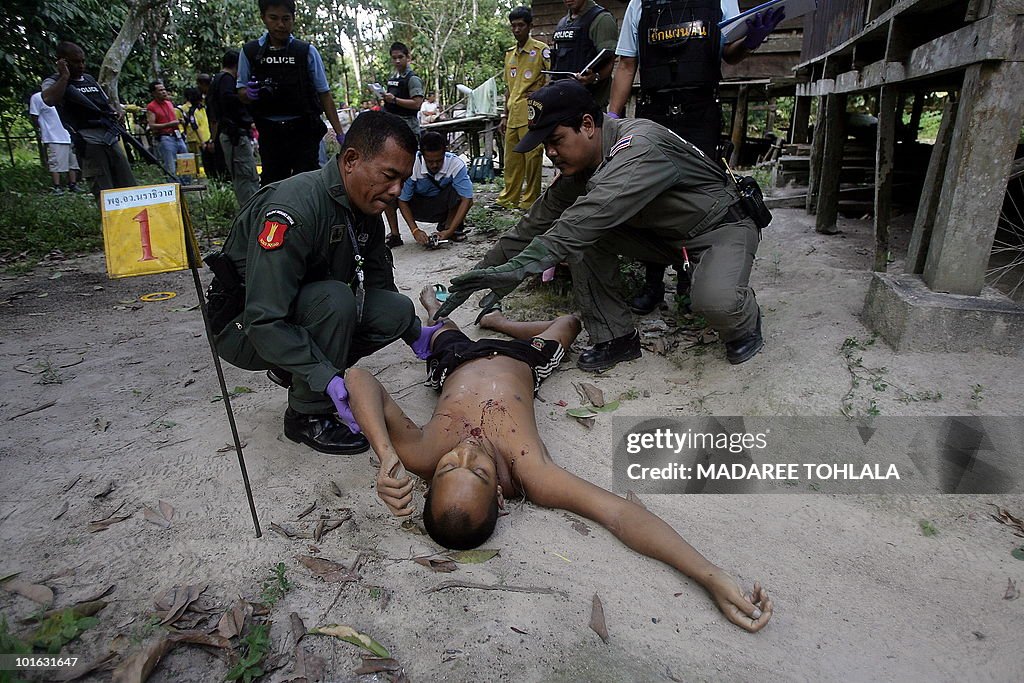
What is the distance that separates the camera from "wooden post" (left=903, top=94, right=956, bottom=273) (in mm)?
2980

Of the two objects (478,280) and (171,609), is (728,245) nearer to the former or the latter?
(478,280)

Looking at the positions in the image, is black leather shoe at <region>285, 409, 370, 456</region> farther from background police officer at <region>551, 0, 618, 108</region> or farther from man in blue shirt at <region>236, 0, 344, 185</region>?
background police officer at <region>551, 0, 618, 108</region>

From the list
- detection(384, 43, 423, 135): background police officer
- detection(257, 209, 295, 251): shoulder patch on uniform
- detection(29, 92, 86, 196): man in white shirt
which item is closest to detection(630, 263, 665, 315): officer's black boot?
detection(257, 209, 295, 251): shoulder patch on uniform

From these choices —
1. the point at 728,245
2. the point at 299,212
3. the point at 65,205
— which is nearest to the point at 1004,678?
the point at 728,245

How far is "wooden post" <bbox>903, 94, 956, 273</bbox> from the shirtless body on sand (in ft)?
6.66

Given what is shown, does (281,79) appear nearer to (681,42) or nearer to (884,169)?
(681,42)

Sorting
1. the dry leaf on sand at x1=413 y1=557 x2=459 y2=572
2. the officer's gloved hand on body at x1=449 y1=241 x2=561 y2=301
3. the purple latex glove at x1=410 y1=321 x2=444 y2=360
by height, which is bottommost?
the dry leaf on sand at x1=413 y1=557 x2=459 y2=572

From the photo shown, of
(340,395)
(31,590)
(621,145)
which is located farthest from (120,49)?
(31,590)

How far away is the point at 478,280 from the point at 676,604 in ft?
4.99

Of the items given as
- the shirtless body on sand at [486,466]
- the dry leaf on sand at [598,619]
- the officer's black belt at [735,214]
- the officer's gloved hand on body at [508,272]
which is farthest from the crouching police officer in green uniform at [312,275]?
the officer's black belt at [735,214]

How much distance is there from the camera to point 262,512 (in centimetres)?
235

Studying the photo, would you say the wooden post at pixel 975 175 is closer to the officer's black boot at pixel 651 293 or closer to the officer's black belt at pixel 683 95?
the officer's black boot at pixel 651 293

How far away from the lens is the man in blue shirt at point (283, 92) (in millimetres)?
4660

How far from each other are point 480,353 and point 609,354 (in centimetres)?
87
